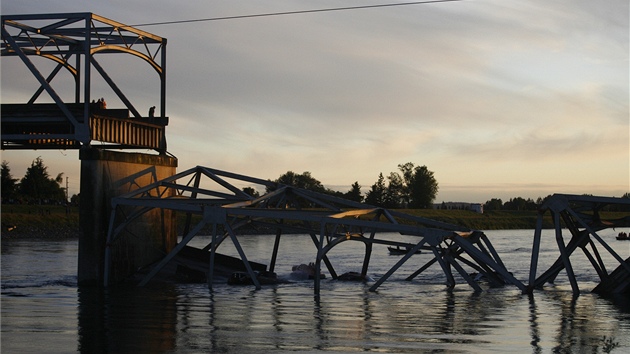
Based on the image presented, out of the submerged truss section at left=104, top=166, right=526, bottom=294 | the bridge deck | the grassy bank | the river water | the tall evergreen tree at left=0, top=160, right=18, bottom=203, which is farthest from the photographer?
the tall evergreen tree at left=0, top=160, right=18, bottom=203

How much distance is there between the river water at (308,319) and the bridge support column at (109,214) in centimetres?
189

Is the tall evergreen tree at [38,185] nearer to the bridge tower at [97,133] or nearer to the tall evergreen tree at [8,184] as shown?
the tall evergreen tree at [8,184]

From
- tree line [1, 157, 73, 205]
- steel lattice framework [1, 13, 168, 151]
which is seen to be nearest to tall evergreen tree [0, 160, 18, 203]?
tree line [1, 157, 73, 205]

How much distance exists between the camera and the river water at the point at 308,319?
71.4ft

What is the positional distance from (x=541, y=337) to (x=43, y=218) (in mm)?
101939

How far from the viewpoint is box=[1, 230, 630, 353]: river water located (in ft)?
71.4

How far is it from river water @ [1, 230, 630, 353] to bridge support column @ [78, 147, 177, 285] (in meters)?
1.89

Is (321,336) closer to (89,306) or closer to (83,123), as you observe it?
(89,306)

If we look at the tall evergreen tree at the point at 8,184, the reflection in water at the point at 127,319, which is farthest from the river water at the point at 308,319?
the tall evergreen tree at the point at 8,184

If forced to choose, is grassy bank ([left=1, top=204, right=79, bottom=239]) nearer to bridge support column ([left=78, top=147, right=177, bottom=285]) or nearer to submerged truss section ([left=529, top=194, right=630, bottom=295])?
bridge support column ([left=78, top=147, right=177, bottom=285])

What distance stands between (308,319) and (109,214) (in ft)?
57.7

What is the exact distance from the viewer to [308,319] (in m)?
27.3

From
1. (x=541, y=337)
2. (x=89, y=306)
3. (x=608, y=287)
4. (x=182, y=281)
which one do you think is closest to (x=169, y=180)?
(x=182, y=281)

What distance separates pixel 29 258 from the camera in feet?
212
